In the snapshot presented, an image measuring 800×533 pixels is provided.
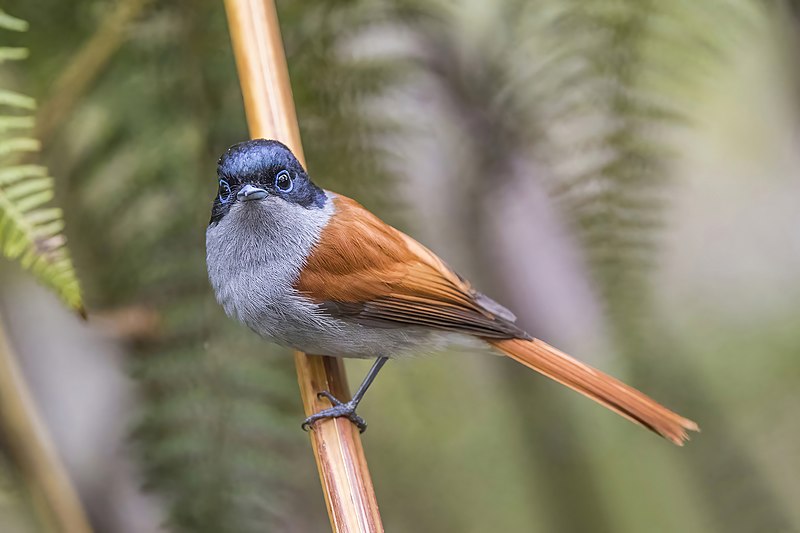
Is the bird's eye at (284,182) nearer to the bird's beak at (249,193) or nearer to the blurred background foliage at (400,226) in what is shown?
the bird's beak at (249,193)

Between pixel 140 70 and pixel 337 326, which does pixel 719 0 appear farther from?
pixel 140 70

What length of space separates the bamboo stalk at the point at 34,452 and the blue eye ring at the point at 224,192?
595 mm

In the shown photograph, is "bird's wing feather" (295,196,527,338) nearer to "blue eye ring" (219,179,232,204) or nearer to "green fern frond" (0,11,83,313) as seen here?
"blue eye ring" (219,179,232,204)

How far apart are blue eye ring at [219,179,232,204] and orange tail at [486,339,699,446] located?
625 millimetres

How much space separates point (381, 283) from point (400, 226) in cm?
40

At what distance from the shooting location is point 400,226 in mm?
2281

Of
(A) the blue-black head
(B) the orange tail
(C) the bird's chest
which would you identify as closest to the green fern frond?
(A) the blue-black head

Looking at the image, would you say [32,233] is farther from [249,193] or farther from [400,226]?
[400,226]

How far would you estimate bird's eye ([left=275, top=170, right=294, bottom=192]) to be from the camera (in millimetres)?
1788

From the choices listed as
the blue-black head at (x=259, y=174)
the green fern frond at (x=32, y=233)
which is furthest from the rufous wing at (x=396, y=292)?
the green fern frond at (x=32, y=233)

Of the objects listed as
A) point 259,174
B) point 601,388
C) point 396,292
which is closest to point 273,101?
point 259,174

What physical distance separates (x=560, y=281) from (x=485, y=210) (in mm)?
786

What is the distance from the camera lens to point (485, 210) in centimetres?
271

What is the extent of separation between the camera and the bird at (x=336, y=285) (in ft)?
6.05
